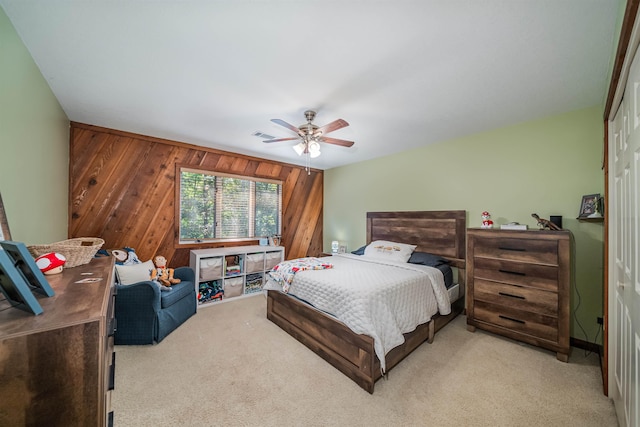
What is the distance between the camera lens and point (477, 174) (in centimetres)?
322

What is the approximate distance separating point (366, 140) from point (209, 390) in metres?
3.25

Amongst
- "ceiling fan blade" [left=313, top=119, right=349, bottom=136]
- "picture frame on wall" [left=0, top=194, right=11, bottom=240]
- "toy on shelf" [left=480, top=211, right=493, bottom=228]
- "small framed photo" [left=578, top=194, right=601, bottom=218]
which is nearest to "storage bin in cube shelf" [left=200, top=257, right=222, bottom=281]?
"picture frame on wall" [left=0, top=194, right=11, bottom=240]

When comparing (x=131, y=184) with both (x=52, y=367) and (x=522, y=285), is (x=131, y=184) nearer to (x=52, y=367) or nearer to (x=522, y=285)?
(x=52, y=367)

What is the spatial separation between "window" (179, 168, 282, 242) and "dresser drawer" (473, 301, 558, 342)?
3441 millimetres

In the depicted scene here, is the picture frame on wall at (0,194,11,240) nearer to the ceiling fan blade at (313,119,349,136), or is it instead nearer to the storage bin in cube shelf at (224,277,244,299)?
the ceiling fan blade at (313,119,349,136)

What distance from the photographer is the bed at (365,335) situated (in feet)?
6.29

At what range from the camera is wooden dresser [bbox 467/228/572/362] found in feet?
7.38

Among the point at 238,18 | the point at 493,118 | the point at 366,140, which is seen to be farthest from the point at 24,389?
the point at 493,118

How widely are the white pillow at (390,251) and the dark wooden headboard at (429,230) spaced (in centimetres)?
23

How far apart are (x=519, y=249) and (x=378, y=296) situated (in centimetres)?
165

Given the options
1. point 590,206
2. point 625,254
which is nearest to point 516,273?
point 590,206

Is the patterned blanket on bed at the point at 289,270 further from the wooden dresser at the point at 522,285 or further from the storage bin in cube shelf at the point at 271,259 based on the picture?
the wooden dresser at the point at 522,285

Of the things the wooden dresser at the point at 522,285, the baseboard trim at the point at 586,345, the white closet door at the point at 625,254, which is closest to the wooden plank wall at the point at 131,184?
the wooden dresser at the point at 522,285

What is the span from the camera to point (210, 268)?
3504 millimetres
